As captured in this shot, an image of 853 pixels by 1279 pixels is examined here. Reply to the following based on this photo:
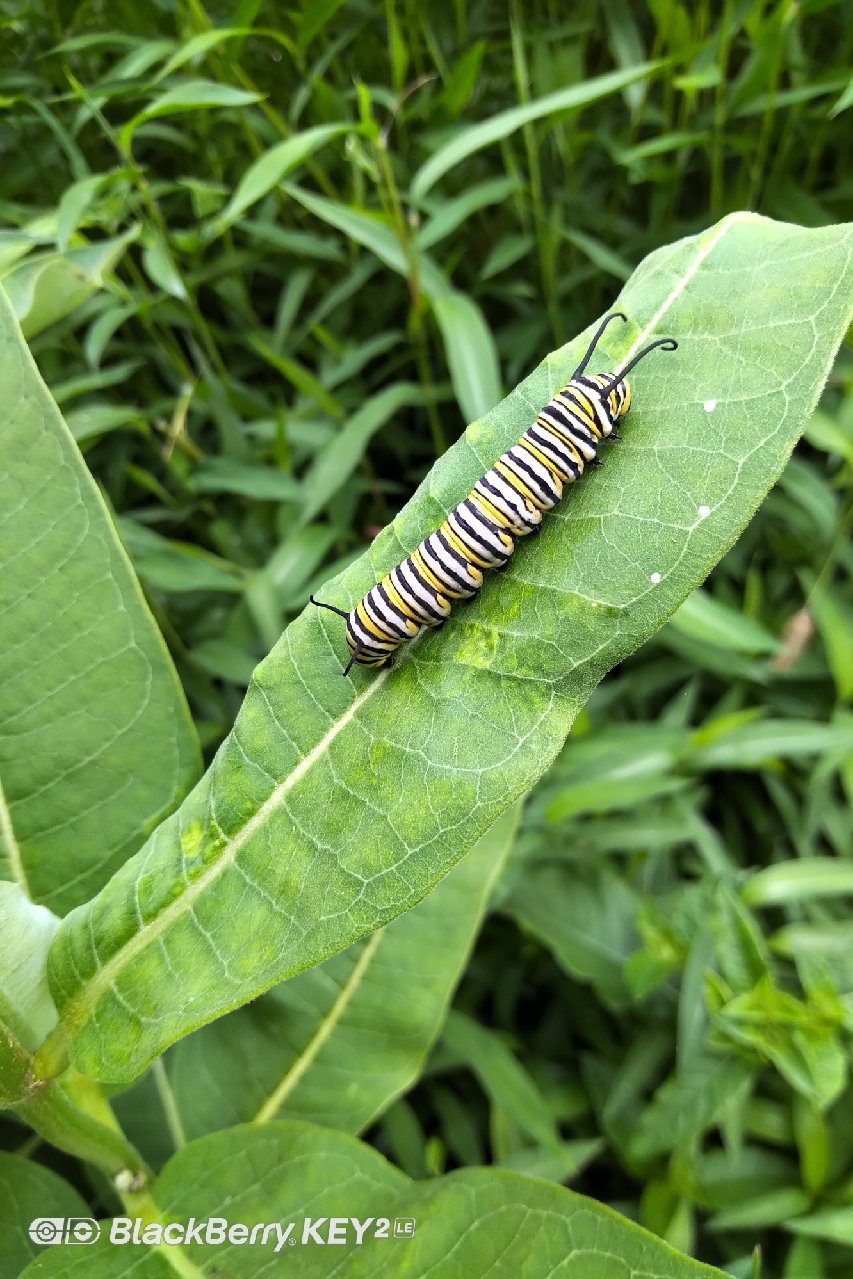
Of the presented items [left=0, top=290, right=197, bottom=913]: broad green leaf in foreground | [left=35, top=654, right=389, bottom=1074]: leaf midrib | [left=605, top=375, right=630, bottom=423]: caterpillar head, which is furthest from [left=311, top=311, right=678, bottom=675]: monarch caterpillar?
[left=0, top=290, right=197, bottom=913]: broad green leaf in foreground

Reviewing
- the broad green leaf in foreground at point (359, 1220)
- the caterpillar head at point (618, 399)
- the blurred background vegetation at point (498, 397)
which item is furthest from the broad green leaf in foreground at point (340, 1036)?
the caterpillar head at point (618, 399)

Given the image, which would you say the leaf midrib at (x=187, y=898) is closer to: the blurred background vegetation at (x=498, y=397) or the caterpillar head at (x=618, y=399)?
the caterpillar head at (x=618, y=399)

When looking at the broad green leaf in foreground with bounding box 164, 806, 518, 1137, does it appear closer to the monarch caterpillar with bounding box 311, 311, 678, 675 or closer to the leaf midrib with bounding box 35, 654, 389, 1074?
the leaf midrib with bounding box 35, 654, 389, 1074

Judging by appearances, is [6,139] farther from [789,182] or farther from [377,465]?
[789,182]

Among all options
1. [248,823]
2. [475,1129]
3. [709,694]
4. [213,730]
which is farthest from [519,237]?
[475,1129]

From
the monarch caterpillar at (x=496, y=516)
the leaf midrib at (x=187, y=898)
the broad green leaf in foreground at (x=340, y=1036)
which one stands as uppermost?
the monarch caterpillar at (x=496, y=516)

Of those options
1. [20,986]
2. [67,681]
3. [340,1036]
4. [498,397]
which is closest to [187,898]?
[20,986]
